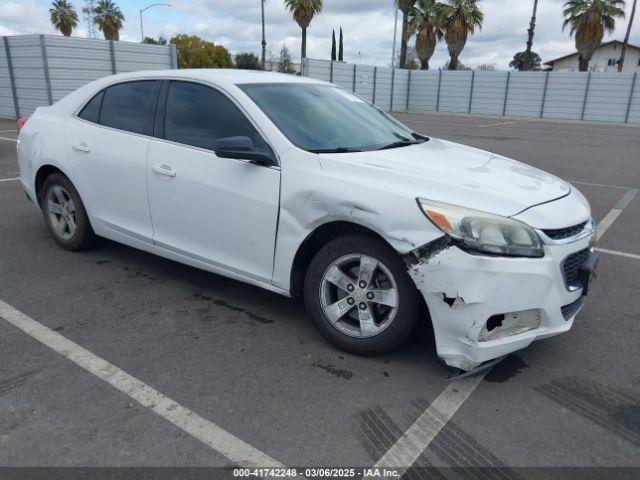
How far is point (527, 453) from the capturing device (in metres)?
2.42

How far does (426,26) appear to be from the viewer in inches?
1458

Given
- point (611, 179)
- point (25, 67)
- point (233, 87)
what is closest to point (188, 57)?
point (25, 67)

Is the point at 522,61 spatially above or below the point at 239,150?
above

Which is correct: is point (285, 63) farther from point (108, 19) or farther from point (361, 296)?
point (361, 296)

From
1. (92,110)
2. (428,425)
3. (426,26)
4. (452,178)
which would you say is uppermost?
(426,26)

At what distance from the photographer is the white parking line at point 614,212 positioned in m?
6.27

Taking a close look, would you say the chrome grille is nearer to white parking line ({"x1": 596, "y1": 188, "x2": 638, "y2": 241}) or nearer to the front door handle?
the front door handle

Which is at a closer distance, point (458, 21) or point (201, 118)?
point (201, 118)

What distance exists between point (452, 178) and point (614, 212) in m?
5.29

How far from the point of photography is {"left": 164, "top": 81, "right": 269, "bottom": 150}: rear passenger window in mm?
3557

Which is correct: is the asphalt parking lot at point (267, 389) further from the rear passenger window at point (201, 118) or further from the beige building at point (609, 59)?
the beige building at point (609, 59)

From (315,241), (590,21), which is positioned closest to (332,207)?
(315,241)

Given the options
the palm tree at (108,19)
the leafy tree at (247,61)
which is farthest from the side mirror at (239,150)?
the leafy tree at (247,61)

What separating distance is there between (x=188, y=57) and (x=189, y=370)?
6501cm
